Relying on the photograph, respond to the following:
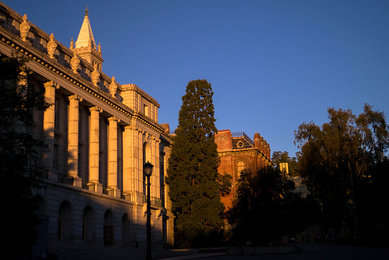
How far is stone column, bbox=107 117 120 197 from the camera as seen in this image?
4459 centimetres

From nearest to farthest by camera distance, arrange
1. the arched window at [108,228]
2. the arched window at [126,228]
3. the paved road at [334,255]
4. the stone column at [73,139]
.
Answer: the paved road at [334,255] < the stone column at [73,139] < the arched window at [108,228] < the arched window at [126,228]

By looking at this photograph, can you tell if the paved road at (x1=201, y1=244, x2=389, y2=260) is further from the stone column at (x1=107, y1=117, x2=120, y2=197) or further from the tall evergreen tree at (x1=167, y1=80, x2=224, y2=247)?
the tall evergreen tree at (x1=167, y1=80, x2=224, y2=247)

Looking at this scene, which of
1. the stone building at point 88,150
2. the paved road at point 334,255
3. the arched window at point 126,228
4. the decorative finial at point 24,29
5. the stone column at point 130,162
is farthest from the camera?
the stone column at point 130,162

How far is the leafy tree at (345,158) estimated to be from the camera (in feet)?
162

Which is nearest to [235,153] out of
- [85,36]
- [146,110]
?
[146,110]

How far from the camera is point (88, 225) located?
4022 centimetres

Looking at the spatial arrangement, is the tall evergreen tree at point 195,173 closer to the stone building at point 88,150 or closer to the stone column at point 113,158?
the stone building at point 88,150

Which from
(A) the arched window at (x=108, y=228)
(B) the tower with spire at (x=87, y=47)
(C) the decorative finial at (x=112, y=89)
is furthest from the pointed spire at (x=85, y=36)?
(A) the arched window at (x=108, y=228)

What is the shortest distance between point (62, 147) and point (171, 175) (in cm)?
2171

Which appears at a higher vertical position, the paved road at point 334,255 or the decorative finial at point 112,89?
the decorative finial at point 112,89

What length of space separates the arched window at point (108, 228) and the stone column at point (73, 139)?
679cm

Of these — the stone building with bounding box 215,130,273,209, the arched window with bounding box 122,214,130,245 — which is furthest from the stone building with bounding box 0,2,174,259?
the stone building with bounding box 215,130,273,209

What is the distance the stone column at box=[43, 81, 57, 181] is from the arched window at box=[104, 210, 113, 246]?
10.3 m

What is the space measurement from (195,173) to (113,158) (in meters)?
13.1
